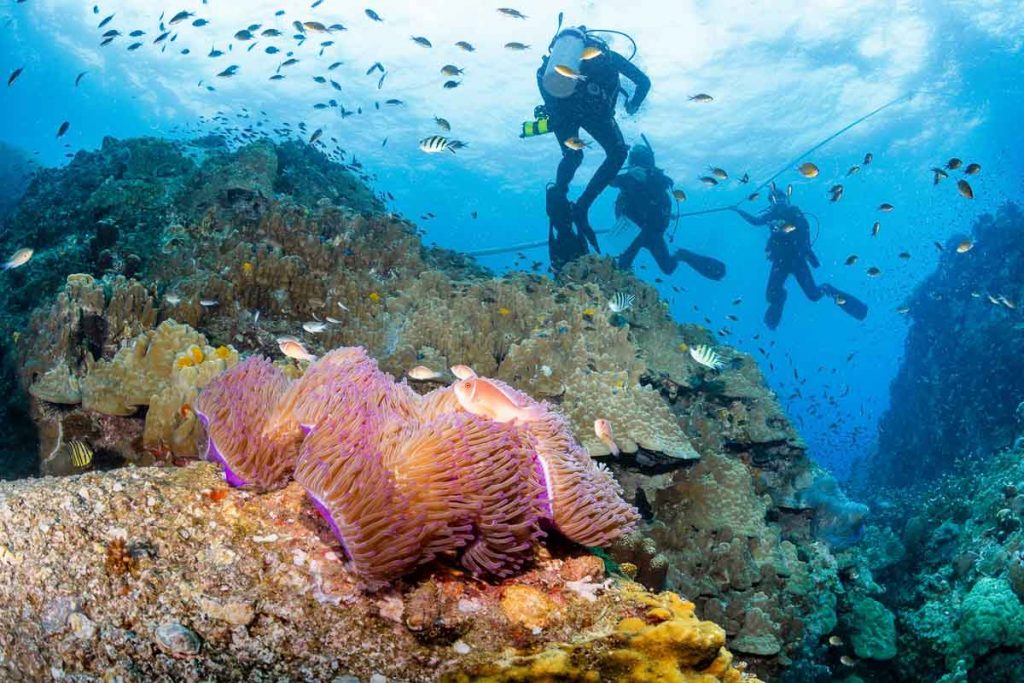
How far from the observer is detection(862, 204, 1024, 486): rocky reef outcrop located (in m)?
13.5

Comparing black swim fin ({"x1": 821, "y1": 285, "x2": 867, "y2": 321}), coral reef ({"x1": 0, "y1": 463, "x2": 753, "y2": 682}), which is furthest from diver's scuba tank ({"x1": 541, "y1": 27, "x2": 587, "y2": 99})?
coral reef ({"x1": 0, "y1": 463, "x2": 753, "y2": 682})

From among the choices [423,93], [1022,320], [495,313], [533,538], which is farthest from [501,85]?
[533,538]

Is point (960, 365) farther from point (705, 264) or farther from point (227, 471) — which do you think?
point (227, 471)

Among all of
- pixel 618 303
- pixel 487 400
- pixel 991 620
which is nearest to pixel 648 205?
pixel 618 303

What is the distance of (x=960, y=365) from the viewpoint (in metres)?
15.4

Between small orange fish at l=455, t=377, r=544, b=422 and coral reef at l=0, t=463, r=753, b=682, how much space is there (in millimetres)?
A: 608

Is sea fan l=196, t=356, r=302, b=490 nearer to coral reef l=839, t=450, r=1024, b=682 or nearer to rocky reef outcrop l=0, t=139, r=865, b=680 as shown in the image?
rocky reef outcrop l=0, t=139, r=865, b=680

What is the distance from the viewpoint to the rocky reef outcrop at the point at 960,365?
13516 mm

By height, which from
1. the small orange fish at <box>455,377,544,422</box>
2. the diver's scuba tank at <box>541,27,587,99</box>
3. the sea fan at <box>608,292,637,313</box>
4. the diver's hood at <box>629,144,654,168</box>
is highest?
the diver's scuba tank at <box>541,27,587,99</box>

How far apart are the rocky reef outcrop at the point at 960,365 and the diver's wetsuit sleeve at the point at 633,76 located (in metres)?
8.85

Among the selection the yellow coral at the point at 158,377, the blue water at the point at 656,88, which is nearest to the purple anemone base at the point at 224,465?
the yellow coral at the point at 158,377

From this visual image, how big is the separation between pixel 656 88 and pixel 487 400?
30.7 metres

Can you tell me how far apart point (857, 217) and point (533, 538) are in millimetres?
74829

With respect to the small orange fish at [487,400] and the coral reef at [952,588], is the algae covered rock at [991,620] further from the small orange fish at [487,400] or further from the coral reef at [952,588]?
the small orange fish at [487,400]
